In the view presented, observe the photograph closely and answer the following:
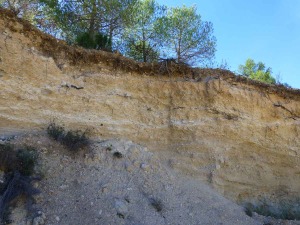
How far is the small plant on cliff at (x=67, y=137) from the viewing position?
808cm

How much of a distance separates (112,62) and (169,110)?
1.80m

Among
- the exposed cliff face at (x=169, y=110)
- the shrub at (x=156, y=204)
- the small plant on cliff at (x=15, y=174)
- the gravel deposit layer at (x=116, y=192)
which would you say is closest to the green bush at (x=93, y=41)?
the exposed cliff face at (x=169, y=110)

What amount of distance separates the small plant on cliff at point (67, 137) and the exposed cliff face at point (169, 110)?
0.32 meters

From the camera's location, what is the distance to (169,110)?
987 cm

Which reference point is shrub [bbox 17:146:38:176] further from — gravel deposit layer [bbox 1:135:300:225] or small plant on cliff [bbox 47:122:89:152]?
small plant on cliff [bbox 47:122:89:152]

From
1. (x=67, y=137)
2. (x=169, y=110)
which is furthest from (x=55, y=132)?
(x=169, y=110)

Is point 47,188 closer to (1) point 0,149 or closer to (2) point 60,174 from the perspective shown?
(2) point 60,174

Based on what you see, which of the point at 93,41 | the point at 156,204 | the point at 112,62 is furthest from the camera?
the point at 93,41

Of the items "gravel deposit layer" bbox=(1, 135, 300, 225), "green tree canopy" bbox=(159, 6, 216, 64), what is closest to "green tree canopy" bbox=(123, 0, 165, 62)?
"green tree canopy" bbox=(159, 6, 216, 64)

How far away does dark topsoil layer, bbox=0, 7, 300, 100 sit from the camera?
888 cm

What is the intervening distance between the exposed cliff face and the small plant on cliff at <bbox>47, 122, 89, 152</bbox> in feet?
1.05

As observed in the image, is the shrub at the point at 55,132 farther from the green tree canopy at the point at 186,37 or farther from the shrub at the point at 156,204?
the green tree canopy at the point at 186,37

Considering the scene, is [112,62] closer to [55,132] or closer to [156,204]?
[55,132]

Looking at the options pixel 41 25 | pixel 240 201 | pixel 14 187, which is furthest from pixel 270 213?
pixel 41 25
